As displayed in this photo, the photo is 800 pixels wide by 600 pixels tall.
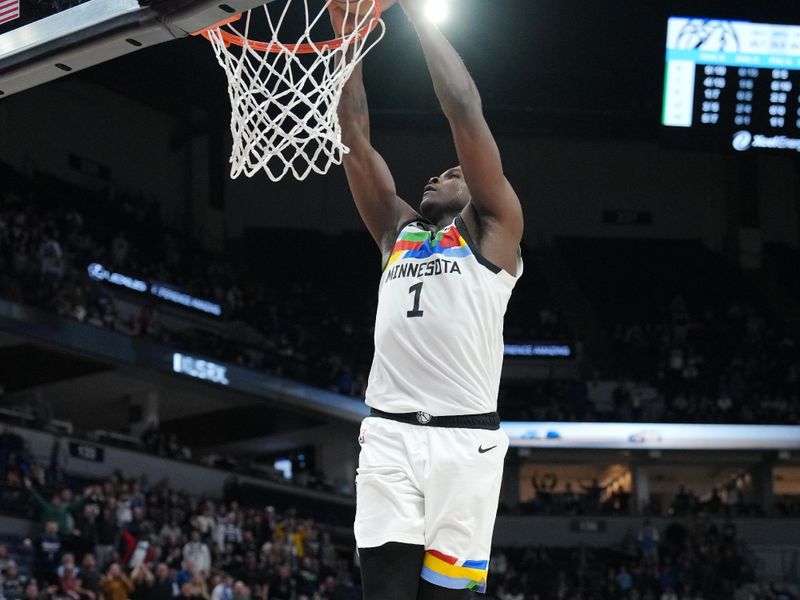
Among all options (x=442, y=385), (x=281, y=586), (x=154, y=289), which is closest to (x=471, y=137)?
(x=442, y=385)

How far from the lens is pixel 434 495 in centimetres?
400

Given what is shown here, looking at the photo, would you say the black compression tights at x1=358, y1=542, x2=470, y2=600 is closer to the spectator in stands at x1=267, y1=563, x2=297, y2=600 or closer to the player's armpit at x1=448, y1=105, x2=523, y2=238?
the player's armpit at x1=448, y1=105, x2=523, y2=238

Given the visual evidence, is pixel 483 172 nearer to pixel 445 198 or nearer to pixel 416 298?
pixel 445 198

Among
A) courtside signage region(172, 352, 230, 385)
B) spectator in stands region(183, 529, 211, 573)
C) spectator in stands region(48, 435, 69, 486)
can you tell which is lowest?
spectator in stands region(183, 529, 211, 573)

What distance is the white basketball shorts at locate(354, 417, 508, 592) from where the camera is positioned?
13.1 ft

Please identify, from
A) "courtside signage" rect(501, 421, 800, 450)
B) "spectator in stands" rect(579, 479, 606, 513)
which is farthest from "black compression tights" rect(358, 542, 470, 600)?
"spectator in stands" rect(579, 479, 606, 513)

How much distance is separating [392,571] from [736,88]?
43.0 ft

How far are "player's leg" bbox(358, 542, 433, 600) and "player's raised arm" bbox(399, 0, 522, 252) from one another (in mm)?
1110

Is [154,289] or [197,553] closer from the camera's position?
[197,553]

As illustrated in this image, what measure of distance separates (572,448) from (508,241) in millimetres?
25804

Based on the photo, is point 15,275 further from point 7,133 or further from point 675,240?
point 675,240

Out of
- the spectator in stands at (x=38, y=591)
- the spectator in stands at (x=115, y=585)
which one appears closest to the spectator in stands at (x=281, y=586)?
the spectator in stands at (x=115, y=585)

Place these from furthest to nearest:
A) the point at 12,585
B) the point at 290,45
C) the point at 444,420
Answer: the point at 12,585 → the point at 290,45 → the point at 444,420

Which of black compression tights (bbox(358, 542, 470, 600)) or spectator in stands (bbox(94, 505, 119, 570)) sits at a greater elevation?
spectator in stands (bbox(94, 505, 119, 570))
